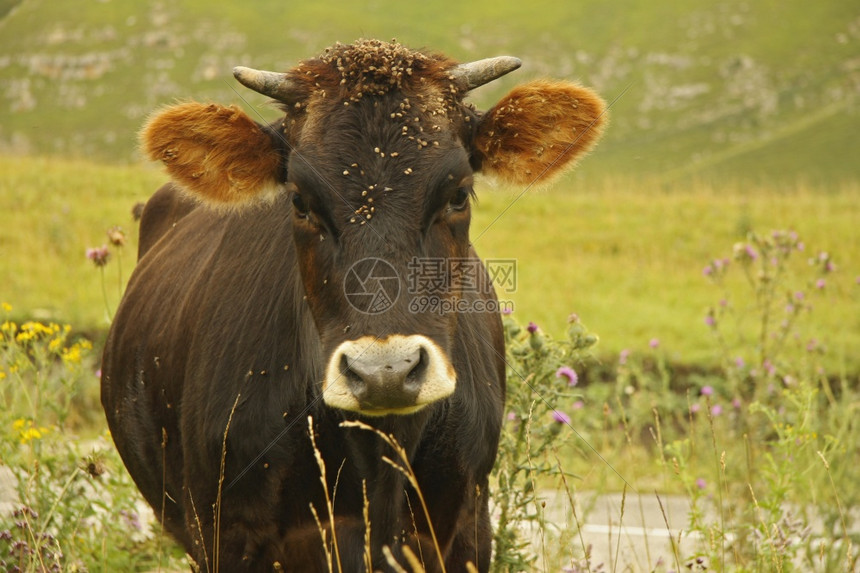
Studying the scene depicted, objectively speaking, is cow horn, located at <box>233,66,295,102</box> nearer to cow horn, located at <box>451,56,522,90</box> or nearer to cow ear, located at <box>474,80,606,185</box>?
cow horn, located at <box>451,56,522,90</box>

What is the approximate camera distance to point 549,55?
85938 mm

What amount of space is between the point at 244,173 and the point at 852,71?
3379 inches

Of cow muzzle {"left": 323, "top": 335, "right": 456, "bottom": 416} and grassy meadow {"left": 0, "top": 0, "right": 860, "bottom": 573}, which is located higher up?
cow muzzle {"left": 323, "top": 335, "right": 456, "bottom": 416}

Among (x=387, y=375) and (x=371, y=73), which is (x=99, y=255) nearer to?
(x=371, y=73)

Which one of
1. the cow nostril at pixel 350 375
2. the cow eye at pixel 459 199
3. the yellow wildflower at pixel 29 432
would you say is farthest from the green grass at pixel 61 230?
the cow nostril at pixel 350 375

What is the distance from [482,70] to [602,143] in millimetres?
18890

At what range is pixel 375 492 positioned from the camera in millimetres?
3539

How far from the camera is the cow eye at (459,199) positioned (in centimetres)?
348

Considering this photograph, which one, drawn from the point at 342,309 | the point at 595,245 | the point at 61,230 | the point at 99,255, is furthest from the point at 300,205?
the point at 595,245

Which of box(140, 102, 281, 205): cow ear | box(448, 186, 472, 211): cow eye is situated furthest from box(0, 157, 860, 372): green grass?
box(448, 186, 472, 211): cow eye

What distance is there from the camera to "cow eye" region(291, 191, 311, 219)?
346cm

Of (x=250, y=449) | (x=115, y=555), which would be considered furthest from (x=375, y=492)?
(x=115, y=555)

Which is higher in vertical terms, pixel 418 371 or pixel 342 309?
pixel 342 309

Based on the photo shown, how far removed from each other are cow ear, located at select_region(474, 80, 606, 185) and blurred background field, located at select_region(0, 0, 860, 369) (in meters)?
7.88
